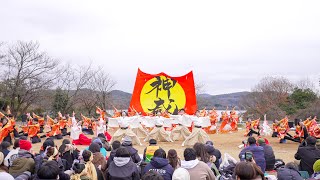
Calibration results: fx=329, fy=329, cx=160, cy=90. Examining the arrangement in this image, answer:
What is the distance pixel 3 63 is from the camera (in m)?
26.6

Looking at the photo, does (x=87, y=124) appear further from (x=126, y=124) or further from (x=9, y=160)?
(x=9, y=160)

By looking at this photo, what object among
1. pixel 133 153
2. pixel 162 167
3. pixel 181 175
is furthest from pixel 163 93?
pixel 181 175

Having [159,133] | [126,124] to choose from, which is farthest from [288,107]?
[126,124]

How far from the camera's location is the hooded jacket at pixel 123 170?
453 centimetres

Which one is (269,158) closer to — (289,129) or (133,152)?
(133,152)

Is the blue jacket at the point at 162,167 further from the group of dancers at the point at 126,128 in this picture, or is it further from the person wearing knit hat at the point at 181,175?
the group of dancers at the point at 126,128

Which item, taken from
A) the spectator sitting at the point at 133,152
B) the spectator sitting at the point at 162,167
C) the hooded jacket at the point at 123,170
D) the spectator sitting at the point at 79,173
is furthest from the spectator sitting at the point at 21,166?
the spectator sitting at the point at 133,152

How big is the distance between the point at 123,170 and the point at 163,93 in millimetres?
17082

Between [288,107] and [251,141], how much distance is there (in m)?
25.1

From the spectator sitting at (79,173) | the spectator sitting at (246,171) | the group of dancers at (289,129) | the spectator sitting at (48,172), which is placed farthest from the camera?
the group of dancers at (289,129)

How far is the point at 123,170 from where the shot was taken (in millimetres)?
4582

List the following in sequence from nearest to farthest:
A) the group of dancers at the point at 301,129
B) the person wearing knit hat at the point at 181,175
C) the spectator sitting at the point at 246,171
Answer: the spectator sitting at the point at 246,171 < the person wearing knit hat at the point at 181,175 < the group of dancers at the point at 301,129

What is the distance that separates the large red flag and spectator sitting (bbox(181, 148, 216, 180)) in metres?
16.9

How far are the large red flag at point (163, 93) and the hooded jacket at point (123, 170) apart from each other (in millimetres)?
16569
